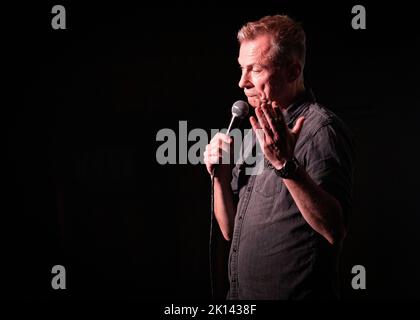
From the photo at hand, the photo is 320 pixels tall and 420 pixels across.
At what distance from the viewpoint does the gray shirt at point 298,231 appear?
3.51ft

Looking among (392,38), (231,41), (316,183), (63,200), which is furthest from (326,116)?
(63,200)

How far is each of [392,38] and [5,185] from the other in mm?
2407

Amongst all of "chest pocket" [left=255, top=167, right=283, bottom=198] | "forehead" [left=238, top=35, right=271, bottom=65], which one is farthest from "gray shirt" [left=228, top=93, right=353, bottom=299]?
"forehead" [left=238, top=35, right=271, bottom=65]

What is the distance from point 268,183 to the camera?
47.9 inches

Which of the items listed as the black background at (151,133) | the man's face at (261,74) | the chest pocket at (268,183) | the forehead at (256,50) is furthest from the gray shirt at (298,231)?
the black background at (151,133)

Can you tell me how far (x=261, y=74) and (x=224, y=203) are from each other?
1.59ft

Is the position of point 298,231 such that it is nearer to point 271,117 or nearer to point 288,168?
point 288,168

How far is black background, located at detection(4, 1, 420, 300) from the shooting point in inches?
88.7

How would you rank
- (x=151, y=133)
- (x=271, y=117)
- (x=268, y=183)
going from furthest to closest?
(x=151, y=133) < (x=268, y=183) < (x=271, y=117)

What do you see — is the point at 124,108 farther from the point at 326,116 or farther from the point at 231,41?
the point at 326,116

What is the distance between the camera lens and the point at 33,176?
97.7 inches

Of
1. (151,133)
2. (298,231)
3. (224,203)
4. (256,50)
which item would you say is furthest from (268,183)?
(151,133)

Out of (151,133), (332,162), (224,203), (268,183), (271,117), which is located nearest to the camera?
(271,117)

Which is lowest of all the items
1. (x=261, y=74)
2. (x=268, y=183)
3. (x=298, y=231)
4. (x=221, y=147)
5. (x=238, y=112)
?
(x=298, y=231)
